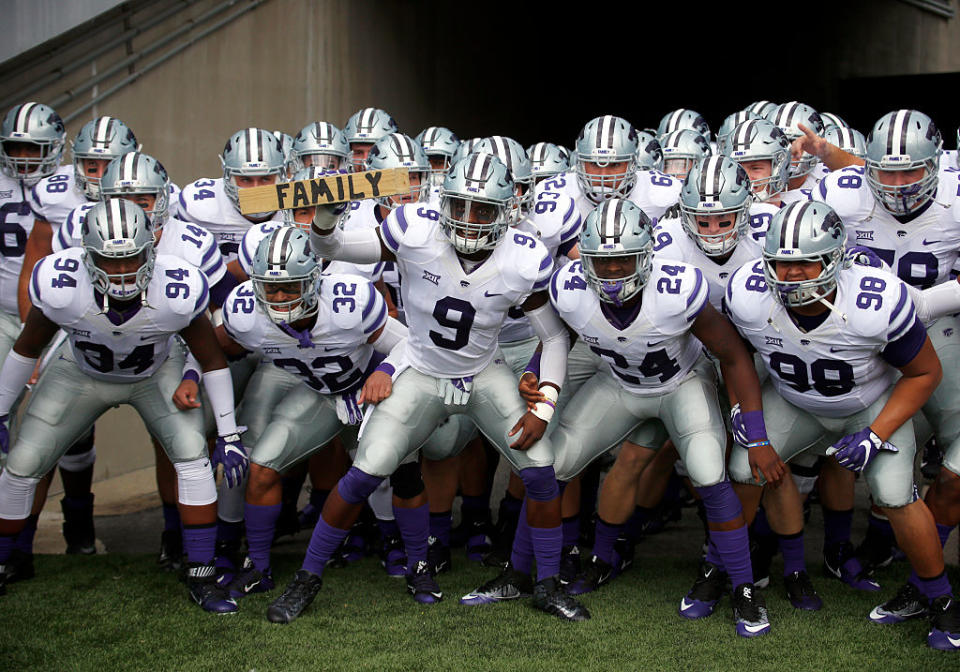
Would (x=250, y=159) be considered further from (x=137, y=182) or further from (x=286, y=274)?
(x=286, y=274)

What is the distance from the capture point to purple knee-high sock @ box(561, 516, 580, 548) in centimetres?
513

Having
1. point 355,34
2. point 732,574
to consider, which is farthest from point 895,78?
point 732,574

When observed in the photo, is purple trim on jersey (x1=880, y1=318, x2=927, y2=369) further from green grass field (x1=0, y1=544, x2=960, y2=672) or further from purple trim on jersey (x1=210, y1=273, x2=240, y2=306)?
purple trim on jersey (x1=210, y1=273, x2=240, y2=306)

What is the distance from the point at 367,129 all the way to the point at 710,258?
2781 mm

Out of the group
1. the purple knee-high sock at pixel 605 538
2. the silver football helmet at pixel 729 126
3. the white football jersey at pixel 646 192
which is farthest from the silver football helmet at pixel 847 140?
the purple knee-high sock at pixel 605 538

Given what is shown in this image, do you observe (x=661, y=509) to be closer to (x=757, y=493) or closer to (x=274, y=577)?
(x=757, y=493)

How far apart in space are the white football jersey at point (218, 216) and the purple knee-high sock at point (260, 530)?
5.66 feet

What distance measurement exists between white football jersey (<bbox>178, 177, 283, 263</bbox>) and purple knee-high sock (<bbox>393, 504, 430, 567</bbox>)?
1967 mm

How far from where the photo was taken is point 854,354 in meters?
4.34

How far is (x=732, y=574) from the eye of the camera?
457cm

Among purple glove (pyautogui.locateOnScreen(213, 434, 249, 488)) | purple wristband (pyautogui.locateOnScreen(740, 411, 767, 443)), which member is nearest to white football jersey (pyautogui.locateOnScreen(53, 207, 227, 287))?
purple glove (pyautogui.locateOnScreen(213, 434, 249, 488))

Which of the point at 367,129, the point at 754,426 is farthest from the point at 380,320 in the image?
the point at 367,129

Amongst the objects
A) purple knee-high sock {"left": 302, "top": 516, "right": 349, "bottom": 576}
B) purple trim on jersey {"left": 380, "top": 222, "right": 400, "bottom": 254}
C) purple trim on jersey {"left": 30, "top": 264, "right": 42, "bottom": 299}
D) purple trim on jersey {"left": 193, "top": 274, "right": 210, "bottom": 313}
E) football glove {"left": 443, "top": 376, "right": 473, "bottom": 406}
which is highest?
purple trim on jersey {"left": 380, "top": 222, "right": 400, "bottom": 254}

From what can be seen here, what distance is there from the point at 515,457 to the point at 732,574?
1023mm
